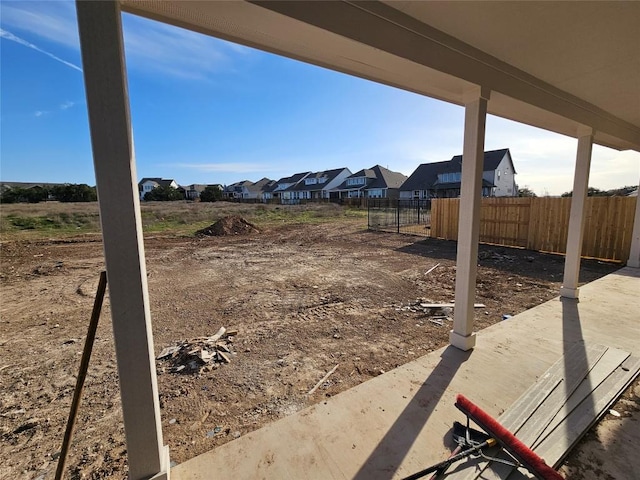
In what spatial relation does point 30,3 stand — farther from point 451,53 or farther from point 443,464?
point 443,464

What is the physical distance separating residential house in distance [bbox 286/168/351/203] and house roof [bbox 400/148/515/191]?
13410 mm

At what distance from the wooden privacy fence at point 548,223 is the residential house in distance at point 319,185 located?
111 ft

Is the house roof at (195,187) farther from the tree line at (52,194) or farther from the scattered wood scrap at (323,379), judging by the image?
the scattered wood scrap at (323,379)

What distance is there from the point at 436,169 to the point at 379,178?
897 centimetres

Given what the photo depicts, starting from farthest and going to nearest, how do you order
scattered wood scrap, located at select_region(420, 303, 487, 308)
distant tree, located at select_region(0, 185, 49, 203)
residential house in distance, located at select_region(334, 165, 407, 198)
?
residential house in distance, located at select_region(334, 165, 407, 198) < distant tree, located at select_region(0, 185, 49, 203) < scattered wood scrap, located at select_region(420, 303, 487, 308)

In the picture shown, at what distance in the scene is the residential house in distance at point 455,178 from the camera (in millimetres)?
28016

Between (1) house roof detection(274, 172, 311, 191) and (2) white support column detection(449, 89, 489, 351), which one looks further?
(1) house roof detection(274, 172, 311, 191)

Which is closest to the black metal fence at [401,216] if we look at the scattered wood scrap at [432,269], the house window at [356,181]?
the scattered wood scrap at [432,269]

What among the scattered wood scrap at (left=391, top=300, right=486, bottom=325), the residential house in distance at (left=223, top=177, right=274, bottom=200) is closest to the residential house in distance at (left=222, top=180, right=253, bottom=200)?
the residential house in distance at (left=223, top=177, right=274, bottom=200)

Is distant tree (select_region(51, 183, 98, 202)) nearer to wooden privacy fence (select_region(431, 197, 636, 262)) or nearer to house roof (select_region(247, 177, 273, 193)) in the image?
wooden privacy fence (select_region(431, 197, 636, 262))

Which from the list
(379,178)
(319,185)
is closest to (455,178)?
(379,178)

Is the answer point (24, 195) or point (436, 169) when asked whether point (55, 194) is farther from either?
point (436, 169)

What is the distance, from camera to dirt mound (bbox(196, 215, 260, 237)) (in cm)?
1416

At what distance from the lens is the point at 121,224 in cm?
132
